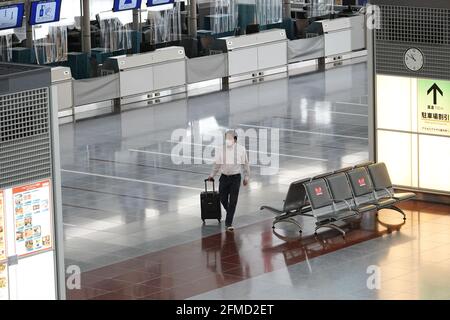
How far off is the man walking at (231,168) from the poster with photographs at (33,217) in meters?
4.94

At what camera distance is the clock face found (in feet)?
72.2

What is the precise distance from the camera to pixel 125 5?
3519cm

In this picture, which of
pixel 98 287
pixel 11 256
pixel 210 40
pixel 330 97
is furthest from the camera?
pixel 210 40

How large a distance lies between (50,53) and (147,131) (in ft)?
19.7

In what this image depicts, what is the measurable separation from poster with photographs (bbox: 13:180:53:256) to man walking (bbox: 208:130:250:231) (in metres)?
4.94

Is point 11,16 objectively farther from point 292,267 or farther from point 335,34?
point 292,267

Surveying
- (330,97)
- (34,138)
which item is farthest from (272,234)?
(330,97)

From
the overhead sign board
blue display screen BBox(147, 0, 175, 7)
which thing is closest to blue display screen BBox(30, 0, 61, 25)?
blue display screen BBox(147, 0, 175, 7)

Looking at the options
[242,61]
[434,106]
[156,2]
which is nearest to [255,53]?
[242,61]

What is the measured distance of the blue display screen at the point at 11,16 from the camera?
32.3m

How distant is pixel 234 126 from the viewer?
2877 cm

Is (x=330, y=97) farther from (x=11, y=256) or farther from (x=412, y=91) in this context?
(x=11, y=256)

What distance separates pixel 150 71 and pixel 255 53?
3.96 m

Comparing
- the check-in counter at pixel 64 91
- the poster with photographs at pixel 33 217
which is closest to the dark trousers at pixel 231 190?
the poster with photographs at pixel 33 217
